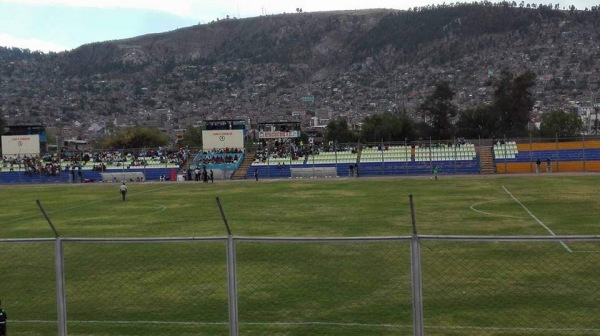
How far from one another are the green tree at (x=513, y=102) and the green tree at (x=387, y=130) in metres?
15.7

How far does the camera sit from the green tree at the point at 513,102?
119m

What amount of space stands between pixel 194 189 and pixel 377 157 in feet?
79.1

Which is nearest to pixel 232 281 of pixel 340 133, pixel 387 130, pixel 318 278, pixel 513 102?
pixel 318 278

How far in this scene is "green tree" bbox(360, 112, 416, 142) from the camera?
368 ft

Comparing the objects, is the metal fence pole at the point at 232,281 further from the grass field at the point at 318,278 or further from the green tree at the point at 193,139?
the green tree at the point at 193,139

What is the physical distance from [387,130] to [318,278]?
3864 inches

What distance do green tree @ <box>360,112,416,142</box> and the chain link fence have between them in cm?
9067

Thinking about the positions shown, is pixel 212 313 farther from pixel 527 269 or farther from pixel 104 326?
pixel 527 269

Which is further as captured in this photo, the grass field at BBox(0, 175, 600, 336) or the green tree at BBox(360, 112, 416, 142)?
the green tree at BBox(360, 112, 416, 142)

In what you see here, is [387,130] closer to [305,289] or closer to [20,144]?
[20,144]

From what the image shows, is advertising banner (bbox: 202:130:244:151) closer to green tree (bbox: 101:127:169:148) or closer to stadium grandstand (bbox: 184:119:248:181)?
stadium grandstand (bbox: 184:119:248:181)

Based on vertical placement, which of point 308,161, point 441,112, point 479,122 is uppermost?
point 441,112

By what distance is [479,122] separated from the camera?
391ft

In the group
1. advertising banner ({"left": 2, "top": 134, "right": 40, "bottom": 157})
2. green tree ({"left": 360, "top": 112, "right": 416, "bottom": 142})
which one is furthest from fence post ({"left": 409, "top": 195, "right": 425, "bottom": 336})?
green tree ({"left": 360, "top": 112, "right": 416, "bottom": 142})
